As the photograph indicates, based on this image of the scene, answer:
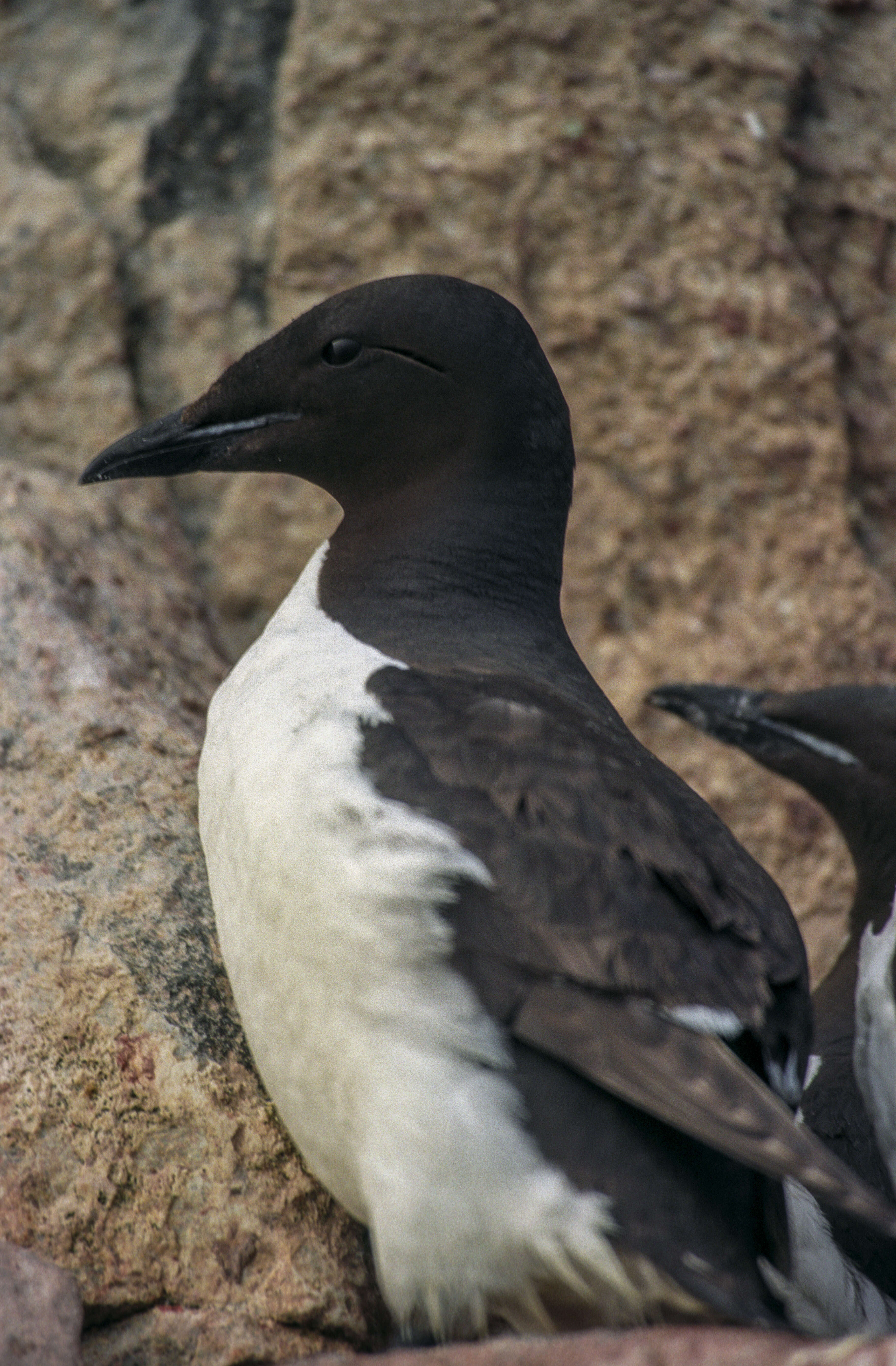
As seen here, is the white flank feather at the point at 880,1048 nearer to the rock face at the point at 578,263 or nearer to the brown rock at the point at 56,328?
the rock face at the point at 578,263

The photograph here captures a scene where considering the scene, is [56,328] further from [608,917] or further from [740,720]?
[608,917]

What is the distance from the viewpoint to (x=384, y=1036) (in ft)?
7.69

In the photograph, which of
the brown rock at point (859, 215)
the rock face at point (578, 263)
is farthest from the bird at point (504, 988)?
the brown rock at point (859, 215)

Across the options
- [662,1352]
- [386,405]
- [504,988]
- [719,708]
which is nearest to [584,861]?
[504,988]

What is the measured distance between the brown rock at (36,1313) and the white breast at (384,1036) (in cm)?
50

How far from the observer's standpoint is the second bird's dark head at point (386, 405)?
3.22 metres

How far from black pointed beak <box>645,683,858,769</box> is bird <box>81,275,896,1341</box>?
1.08 metres

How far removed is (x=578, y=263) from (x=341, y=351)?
79.0 inches

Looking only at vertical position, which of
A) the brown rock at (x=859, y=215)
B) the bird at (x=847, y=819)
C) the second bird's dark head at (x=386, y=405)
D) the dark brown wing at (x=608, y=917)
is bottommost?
the bird at (x=847, y=819)

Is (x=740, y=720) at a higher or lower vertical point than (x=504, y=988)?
lower

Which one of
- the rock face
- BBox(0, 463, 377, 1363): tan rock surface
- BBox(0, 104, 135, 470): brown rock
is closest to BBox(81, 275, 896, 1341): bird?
BBox(0, 463, 377, 1363): tan rock surface

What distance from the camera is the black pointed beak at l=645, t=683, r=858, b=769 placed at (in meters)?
3.97

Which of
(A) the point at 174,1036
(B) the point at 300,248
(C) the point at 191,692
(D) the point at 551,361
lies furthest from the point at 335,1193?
(B) the point at 300,248

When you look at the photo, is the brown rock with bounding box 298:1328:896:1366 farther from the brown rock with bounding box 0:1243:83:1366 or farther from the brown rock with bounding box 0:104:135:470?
the brown rock with bounding box 0:104:135:470
